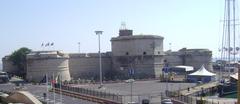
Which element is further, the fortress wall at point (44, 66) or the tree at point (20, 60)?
the tree at point (20, 60)

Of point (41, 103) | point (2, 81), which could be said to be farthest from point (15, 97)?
point (2, 81)

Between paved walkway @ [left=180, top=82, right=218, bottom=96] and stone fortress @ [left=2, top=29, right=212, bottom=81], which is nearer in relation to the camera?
paved walkway @ [left=180, top=82, right=218, bottom=96]

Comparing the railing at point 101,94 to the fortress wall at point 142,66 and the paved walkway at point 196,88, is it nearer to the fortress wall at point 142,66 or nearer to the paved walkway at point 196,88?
the paved walkway at point 196,88

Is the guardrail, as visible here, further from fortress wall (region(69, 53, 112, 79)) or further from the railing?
fortress wall (region(69, 53, 112, 79))

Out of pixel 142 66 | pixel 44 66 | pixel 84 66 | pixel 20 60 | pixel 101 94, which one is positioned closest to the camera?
pixel 101 94

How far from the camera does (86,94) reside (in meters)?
64.2

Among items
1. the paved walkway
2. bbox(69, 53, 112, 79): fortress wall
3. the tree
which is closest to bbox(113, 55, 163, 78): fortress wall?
bbox(69, 53, 112, 79): fortress wall

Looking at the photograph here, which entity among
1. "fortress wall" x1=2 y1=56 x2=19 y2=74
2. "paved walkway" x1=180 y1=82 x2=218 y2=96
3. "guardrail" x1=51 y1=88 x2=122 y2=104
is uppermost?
"fortress wall" x1=2 y1=56 x2=19 y2=74

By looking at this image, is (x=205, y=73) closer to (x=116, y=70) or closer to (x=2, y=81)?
(x=116, y=70)

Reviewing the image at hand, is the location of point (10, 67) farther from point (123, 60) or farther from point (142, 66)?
point (142, 66)

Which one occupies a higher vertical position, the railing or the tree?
the tree

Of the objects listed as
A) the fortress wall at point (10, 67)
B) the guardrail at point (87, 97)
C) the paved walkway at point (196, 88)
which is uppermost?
the fortress wall at point (10, 67)

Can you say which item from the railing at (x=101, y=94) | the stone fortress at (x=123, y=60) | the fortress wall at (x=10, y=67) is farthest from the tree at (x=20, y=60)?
the railing at (x=101, y=94)

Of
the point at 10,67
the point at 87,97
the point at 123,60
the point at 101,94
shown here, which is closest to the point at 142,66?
the point at 123,60
